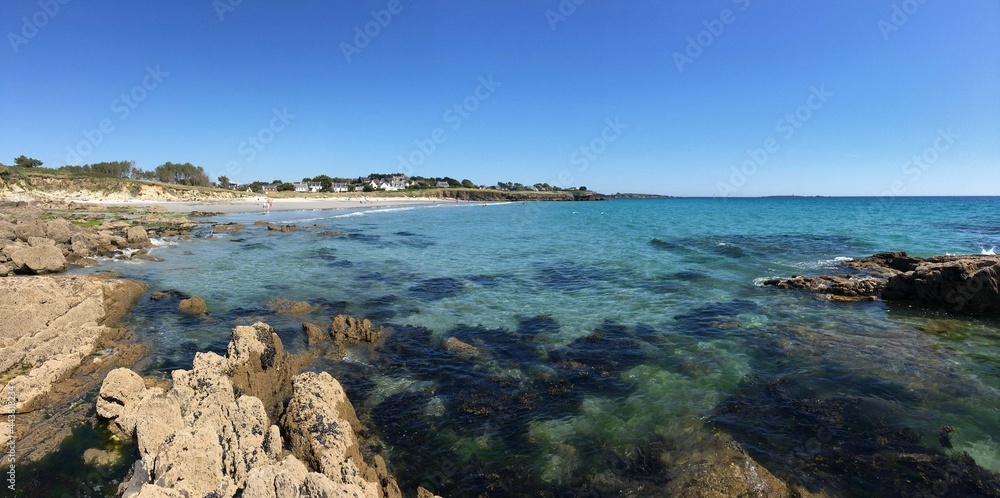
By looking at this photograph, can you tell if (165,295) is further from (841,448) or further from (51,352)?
(841,448)

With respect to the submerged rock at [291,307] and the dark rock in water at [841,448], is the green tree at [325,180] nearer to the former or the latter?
the submerged rock at [291,307]

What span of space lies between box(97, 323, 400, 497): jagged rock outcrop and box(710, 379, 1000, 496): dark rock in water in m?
5.59

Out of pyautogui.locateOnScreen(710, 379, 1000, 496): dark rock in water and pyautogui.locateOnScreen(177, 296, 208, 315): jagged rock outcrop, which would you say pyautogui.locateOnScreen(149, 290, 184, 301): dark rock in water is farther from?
pyautogui.locateOnScreen(710, 379, 1000, 496): dark rock in water

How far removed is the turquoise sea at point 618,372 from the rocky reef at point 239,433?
1.15 meters

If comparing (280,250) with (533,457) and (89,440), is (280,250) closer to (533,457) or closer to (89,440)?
(89,440)

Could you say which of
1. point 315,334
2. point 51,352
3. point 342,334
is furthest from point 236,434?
point 51,352

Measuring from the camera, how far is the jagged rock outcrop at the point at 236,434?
14.0ft

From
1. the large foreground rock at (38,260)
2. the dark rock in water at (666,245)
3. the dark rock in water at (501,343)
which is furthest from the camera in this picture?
the dark rock in water at (666,245)

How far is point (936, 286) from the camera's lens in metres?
13.9

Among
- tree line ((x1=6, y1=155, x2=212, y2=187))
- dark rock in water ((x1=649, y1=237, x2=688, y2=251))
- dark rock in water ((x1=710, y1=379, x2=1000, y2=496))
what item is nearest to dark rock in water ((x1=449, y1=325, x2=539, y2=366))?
dark rock in water ((x1=710, y1=379, x2=1000, y2=496))

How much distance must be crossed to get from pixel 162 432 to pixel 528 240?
31.7 meters

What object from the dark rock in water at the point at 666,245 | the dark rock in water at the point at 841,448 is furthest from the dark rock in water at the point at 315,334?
the dark rock in water at the point at 666,245

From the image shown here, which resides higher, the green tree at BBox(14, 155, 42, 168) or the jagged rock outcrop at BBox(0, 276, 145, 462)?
the green tree at BBox(14, 155, 42, 168)

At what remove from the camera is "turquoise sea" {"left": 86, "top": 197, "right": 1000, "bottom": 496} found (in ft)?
20.6
